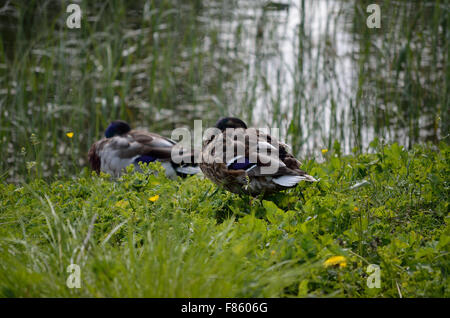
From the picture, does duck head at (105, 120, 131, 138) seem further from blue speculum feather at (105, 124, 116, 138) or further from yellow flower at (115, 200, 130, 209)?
yellow flower at (115, 200, 130, 209)

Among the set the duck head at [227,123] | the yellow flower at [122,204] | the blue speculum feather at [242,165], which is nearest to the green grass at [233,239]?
the yellow flower at [122,204]

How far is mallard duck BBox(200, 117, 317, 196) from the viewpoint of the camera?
11.9 ft

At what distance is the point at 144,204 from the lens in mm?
3514

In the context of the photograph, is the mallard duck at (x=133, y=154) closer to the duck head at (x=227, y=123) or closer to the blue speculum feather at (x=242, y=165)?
the duck head at (x=227, y=123)

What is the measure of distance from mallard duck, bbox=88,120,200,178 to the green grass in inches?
47.5

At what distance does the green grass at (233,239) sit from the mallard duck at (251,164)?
172mm

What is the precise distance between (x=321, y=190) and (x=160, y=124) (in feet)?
11.8

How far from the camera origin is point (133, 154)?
5699mm

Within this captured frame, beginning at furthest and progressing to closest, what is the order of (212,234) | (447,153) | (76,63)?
(76,63), (447,153), (212,234)

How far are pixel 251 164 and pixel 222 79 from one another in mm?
4025

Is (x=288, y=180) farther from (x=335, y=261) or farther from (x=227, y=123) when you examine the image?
(x=227, y=123)

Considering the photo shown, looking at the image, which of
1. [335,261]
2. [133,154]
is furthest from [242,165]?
[133,154]
